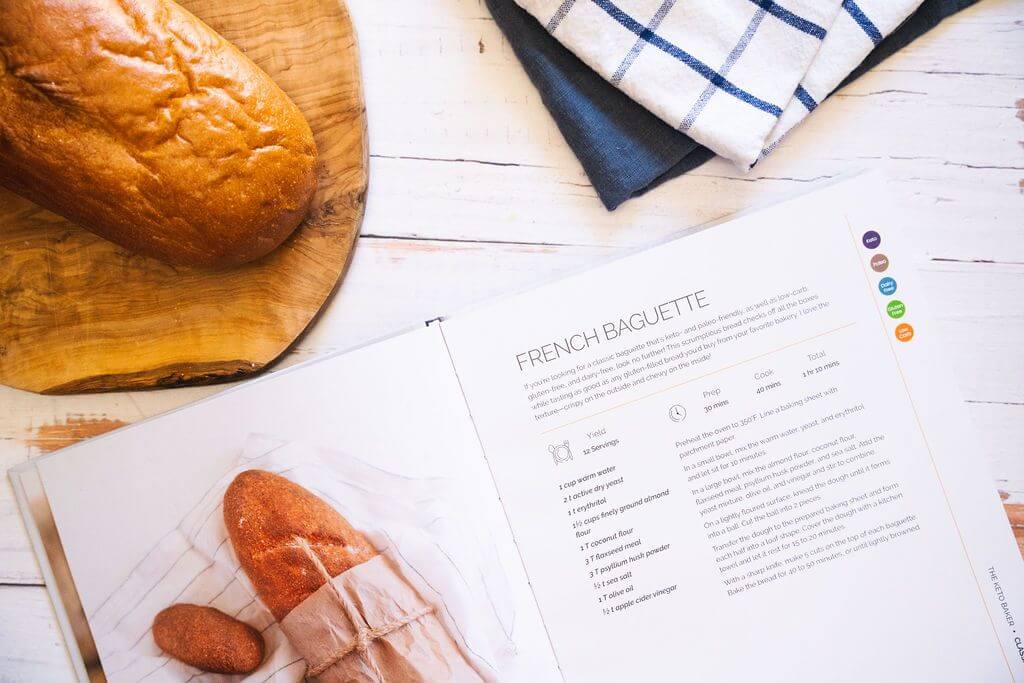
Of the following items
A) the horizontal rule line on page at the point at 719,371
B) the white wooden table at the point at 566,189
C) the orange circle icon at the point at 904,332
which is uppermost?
the white wooden table at the point at 566,189

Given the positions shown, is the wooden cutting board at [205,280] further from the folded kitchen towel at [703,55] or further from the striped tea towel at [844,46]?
the striped tea towel at [844,46]

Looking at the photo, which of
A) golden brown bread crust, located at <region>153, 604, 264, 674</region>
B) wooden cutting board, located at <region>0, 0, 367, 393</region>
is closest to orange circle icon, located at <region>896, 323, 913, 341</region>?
wooden cutting board, located at <region>0, 0, 367, 393</region>

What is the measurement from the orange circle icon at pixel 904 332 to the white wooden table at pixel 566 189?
5 centimetres

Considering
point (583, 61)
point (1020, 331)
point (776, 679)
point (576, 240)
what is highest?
point (583, 61)

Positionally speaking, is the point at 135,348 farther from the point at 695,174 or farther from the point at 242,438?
the point at 695,174

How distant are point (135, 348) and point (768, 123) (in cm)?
63

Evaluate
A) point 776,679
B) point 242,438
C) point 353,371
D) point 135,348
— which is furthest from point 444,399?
point 776,679

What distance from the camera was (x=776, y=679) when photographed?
609 mm

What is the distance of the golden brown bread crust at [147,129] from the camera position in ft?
1.59

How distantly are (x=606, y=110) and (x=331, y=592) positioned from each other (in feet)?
1.69

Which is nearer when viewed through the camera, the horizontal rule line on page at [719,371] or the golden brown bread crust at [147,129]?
the golden brown bread crust at [147,129]

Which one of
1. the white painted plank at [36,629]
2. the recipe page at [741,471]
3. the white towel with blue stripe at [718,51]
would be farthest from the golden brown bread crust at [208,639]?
the white towel with blue stripe at [718,51]

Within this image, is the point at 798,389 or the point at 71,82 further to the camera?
the point at 798,389

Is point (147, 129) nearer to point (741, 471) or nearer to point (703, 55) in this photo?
point (703, 55)
